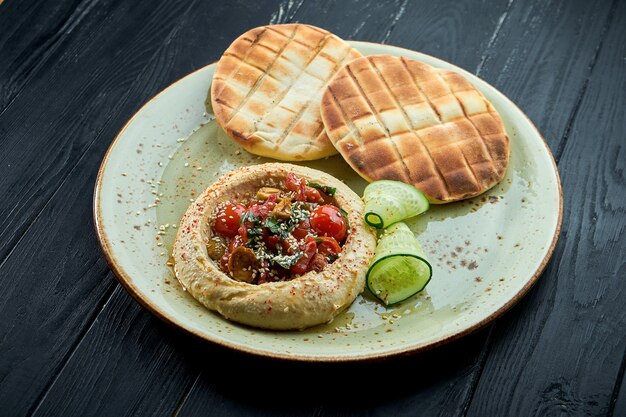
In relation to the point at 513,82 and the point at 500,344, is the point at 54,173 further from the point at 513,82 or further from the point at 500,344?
the point at 513,82

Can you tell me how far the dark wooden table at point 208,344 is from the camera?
121 inches

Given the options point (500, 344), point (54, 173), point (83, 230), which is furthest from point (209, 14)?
point (500, 344)

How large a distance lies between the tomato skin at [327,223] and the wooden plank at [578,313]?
831mm

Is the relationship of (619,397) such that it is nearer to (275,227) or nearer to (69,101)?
(275,227)

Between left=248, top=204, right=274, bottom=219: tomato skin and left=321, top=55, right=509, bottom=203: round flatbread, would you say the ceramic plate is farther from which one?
left=248, top=204, right=274, bottom=219: tomato skin

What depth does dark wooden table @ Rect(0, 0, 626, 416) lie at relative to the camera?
10.1 feet

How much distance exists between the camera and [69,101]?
4.41 metres

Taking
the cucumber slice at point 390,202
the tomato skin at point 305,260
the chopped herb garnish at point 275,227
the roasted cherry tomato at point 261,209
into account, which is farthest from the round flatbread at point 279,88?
the tomato skin at point 305,260

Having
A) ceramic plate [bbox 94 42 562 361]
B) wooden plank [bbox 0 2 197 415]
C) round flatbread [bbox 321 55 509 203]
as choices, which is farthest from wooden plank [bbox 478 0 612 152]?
wooden plank [bbox 0 2 197 415]

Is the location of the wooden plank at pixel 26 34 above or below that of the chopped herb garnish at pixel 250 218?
above

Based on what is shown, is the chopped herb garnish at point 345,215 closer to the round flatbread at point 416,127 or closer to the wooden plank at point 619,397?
the round flatbread at point 416,127

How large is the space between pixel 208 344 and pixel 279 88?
171 cm

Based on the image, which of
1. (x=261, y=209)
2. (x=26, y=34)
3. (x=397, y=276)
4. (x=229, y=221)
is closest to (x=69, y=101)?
(x=26, y=34)

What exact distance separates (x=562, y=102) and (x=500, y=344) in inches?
74.1
